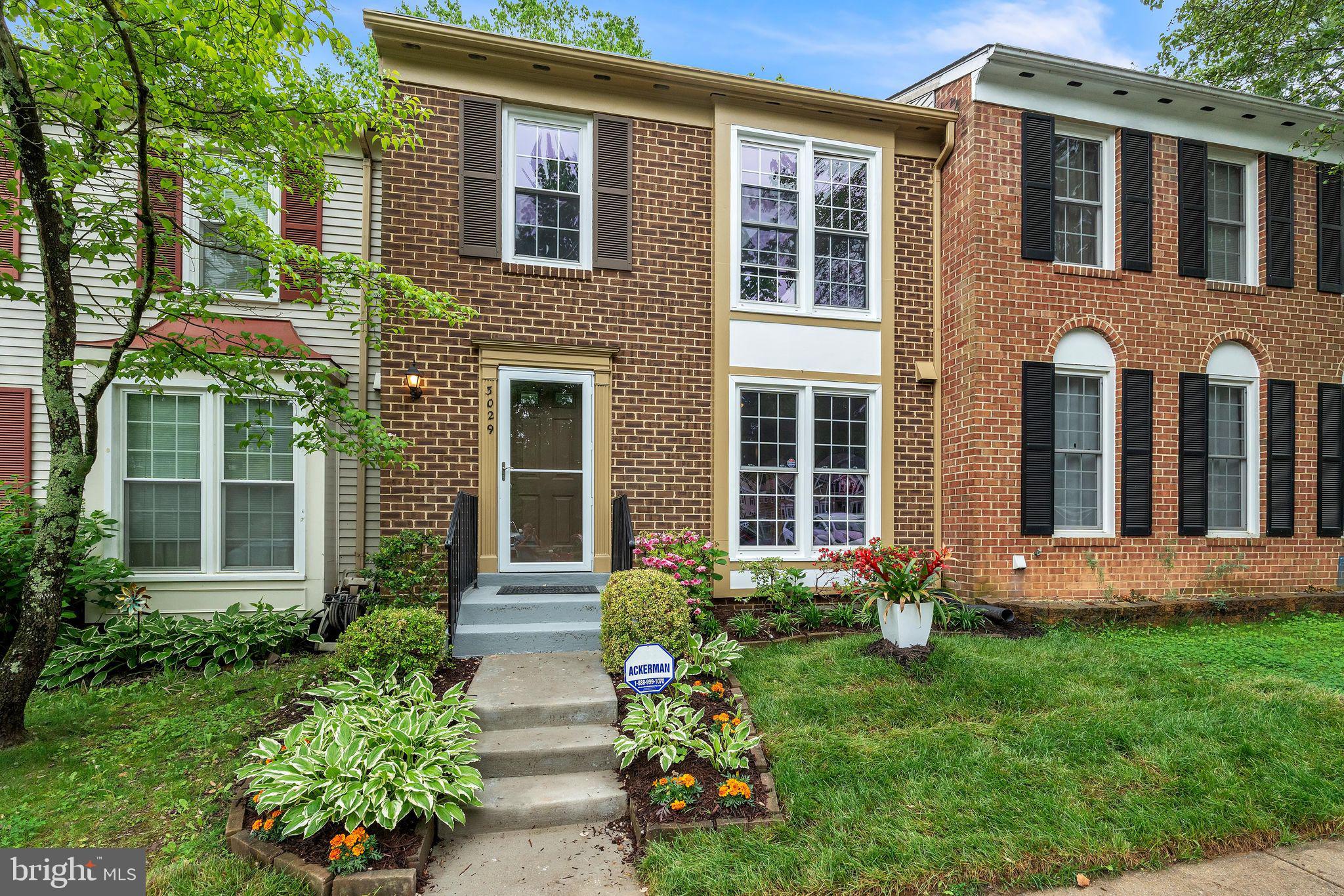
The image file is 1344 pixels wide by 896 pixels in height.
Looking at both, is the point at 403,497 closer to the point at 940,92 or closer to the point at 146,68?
the point at 146,68

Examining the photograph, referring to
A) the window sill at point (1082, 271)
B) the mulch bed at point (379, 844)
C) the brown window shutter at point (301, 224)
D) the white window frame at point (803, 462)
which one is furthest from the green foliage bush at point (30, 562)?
the window sill at point (1082, 271)

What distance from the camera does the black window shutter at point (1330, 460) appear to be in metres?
7.89

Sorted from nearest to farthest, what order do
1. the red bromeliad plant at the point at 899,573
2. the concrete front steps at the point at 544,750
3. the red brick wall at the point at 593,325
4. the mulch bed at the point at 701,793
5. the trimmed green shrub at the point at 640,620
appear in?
1. the mulch bed at the point at 701,793
2. the concrete front steps at the point at 544,750
3. the trimmed green shrub at the point at 640,620
4. the red bromeliad plant at the point at 899,573
5. the red brick wall at the point at 593,325

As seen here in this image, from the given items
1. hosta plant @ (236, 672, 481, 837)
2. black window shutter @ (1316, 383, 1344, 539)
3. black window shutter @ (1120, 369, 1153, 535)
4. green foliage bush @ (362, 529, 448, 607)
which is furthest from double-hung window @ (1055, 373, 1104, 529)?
hosta plant @ (236, 672, 481, 837)

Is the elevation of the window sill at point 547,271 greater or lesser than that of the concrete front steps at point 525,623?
greater

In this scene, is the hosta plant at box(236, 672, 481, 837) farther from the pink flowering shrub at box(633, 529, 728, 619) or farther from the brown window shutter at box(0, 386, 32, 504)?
the brown window shutter at box(0, 386, 32, 504)

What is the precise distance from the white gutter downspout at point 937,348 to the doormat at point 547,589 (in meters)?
3.96

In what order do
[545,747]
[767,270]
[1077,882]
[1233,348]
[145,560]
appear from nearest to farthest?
[1077,882] → [545,747] → [145,560] → [767,270] → [1233,348]

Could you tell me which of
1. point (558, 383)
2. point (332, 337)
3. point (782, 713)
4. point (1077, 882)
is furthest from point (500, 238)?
point (1077, 882)

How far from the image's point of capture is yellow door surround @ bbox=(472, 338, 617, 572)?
6336 mm

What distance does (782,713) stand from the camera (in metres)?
4.06

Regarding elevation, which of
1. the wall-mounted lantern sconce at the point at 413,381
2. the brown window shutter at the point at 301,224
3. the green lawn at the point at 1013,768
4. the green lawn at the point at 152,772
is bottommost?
the green lawn at the point at 152,772

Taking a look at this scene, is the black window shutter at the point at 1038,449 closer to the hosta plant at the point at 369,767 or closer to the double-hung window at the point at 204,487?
the hosta plant at the point at 369,767

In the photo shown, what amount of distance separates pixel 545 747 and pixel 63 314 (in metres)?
3.92
